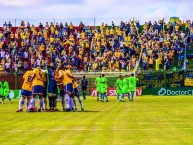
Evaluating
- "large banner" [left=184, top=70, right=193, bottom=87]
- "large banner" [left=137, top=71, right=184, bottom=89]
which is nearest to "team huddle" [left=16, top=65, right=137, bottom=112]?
"large banner" [left=137, top=71, right=184, bottom=89]

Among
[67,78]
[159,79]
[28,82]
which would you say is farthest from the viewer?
[159,79]

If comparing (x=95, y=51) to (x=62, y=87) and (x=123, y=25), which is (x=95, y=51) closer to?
(x=123, y=25)

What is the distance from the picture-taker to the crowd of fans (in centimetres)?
6694

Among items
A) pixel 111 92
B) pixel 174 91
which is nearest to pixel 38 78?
pixel 111 92

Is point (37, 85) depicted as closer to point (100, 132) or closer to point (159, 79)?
point (100, 132)

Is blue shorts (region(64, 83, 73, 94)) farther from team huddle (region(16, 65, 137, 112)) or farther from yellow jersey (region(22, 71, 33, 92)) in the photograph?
yellow jersey (region(22, 71, 33, 92))

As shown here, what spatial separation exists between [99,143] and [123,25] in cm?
5794

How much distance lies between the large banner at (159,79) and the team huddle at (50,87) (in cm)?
3371

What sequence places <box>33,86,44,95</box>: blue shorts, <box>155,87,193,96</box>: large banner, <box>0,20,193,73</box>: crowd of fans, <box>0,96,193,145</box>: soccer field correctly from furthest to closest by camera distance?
1. <box>0,20,193,73</box>: crowd of fans
2. <box>155,87,193,96</box>: large banner
3. <box>33,86,44,95</box>: blue shorts
4. <box>0,96,193,145</box>: soccer field

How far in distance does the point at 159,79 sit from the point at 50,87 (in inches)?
1365

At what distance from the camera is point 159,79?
65688 millimetres

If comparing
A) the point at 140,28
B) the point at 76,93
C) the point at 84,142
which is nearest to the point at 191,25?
the point at 140,28

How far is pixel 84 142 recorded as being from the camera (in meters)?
15.7

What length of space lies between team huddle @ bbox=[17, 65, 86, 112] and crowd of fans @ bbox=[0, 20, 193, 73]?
32748 mm
